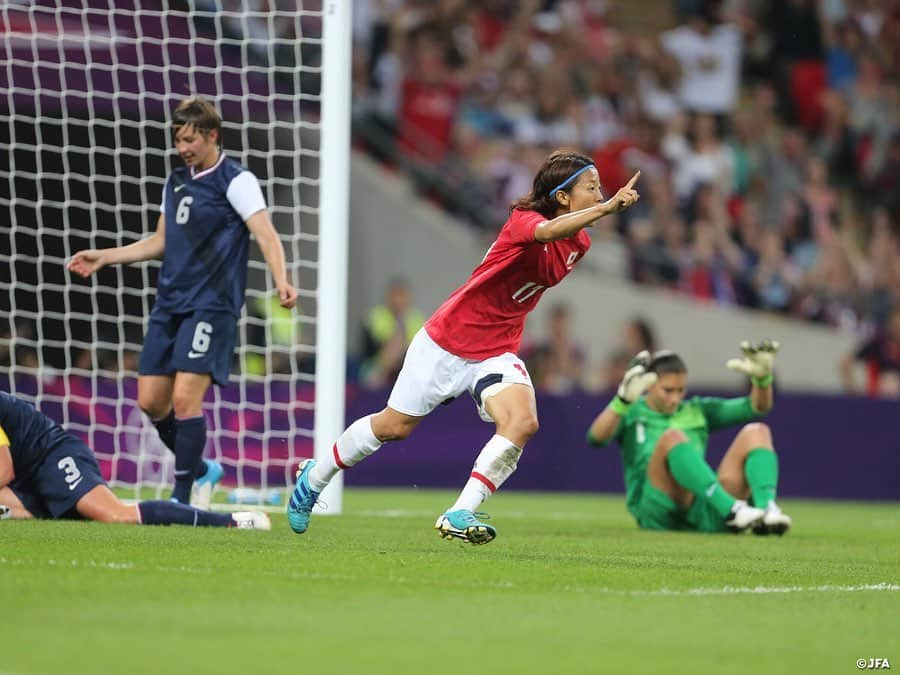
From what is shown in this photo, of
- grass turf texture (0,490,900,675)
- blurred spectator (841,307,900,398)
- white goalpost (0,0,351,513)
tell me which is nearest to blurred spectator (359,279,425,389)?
white goalpost (0,0,351,513)

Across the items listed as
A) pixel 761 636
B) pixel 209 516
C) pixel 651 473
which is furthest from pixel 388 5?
pixel 761 636

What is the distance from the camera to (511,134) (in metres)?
19.8

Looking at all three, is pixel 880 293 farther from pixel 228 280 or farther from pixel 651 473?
pixel 228 280

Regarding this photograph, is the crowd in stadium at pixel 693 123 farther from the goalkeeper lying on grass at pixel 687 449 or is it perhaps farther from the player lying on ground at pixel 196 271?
the player lying on ground at pixel 196 271

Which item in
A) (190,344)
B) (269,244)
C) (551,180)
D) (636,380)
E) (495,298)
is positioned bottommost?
(636,380)

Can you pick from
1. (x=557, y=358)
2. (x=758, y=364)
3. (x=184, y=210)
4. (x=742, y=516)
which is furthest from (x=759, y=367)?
(x=557, y=358)

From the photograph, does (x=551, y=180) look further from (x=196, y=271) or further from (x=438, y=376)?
(x=196, y=271)

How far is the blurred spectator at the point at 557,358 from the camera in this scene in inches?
685

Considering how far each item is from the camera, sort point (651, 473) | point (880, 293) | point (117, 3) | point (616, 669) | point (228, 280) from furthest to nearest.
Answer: point (880, 293), point (117, 3), point (651, 473), point (228, 280), point (616, 669)

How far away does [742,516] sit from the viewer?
10148 millimetres

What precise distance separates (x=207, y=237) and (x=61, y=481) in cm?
168

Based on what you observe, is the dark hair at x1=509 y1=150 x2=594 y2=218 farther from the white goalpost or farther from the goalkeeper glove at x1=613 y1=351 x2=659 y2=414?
the white goalpost

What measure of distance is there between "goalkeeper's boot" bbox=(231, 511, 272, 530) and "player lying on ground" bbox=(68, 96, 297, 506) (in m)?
0.85

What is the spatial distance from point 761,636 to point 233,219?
5.18 metres
